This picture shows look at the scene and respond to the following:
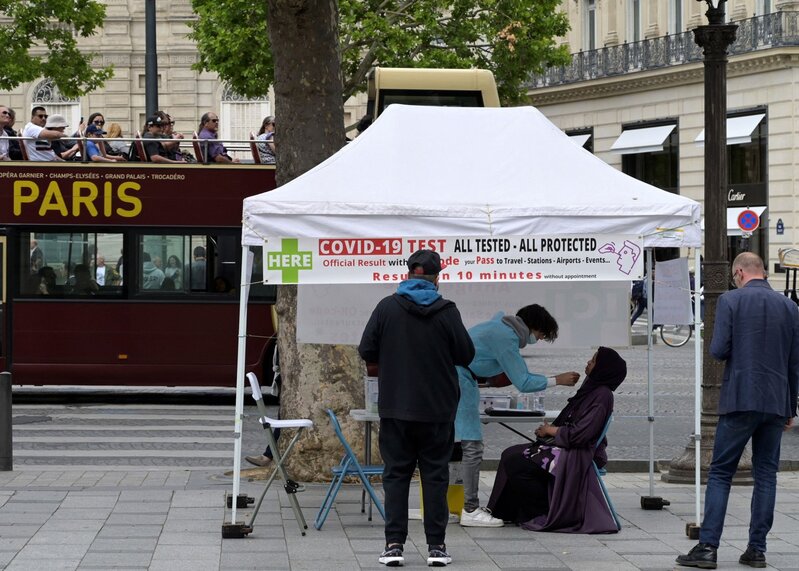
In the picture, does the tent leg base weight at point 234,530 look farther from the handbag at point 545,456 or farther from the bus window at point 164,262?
the bus window at point 164,262

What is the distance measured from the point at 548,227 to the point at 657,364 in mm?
16919

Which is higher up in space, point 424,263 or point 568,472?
point 424,263

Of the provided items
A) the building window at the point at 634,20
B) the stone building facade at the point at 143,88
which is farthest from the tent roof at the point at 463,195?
the building window at the point at 634,20

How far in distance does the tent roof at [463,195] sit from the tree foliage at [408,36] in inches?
852

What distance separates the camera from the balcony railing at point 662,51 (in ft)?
133

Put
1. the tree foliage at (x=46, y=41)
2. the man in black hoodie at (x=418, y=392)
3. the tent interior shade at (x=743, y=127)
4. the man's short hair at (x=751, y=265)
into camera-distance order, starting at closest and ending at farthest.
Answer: the man in black hoodie at (x=418, y=392) < the man's short hair at (x=751, y=265) < the tree foliage at (x=46, y=41) < the tent interior shade at (x=743, y=127)

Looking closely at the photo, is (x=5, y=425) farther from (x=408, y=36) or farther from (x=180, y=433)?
(x=408, y=36)

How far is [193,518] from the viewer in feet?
34.0

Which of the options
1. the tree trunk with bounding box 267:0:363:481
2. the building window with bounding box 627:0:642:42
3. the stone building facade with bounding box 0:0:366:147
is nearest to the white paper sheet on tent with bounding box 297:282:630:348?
the tree trunk with bounding box 267:0:363:481

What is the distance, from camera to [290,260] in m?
9.66

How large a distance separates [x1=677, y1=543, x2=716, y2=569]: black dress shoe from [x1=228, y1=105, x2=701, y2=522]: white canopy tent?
207cm

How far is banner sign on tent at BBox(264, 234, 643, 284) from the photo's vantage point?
9672mm

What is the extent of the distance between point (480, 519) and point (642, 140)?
37570 millimetres

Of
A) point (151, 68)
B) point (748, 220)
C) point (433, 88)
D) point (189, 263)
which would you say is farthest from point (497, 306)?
point (748, 220)
